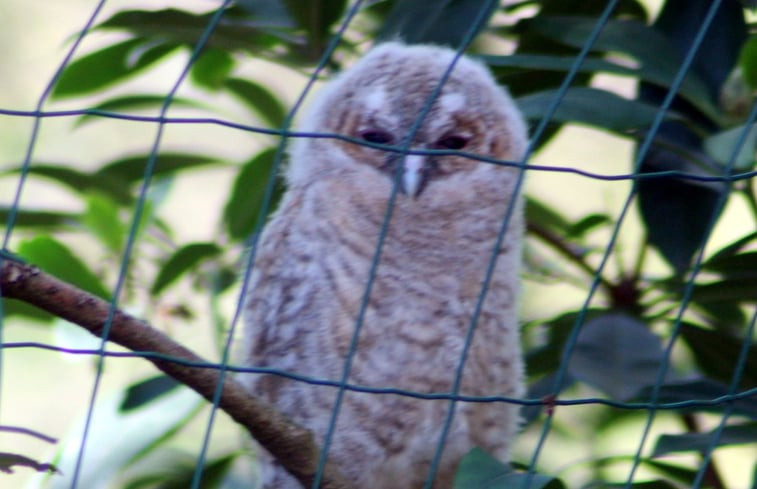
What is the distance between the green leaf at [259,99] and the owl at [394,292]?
16.8 inches

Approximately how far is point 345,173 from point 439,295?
0.85ft

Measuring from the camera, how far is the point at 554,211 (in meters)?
2.25

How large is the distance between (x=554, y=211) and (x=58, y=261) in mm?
956

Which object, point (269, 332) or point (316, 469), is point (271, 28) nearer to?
point (269, 332)

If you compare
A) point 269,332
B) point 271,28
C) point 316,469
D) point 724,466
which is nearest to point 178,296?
point 269,332

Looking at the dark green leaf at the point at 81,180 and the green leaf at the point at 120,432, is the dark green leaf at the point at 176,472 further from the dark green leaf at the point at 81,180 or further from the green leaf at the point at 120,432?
the dark green leaf at the point at 81,180

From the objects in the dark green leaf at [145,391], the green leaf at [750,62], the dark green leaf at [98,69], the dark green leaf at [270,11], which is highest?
the dark green leaf at [98,69]

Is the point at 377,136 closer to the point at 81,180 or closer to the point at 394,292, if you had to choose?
the point at 394,292

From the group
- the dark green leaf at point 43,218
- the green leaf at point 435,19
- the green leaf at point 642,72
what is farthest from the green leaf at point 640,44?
the dark green leaf at point 43,218

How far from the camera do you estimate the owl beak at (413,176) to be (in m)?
1.78

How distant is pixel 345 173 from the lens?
184 cm

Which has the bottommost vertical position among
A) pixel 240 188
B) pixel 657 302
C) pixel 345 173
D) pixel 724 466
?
pixel 724 466

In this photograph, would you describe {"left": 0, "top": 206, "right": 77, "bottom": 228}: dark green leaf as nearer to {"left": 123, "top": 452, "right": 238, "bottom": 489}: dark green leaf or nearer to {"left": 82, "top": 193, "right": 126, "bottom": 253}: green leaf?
{"left": 82, "top": 193, "right": 126, "bottom": 253}: green leaf

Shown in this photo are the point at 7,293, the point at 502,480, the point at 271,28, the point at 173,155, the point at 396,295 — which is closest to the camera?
the point at 7,293
